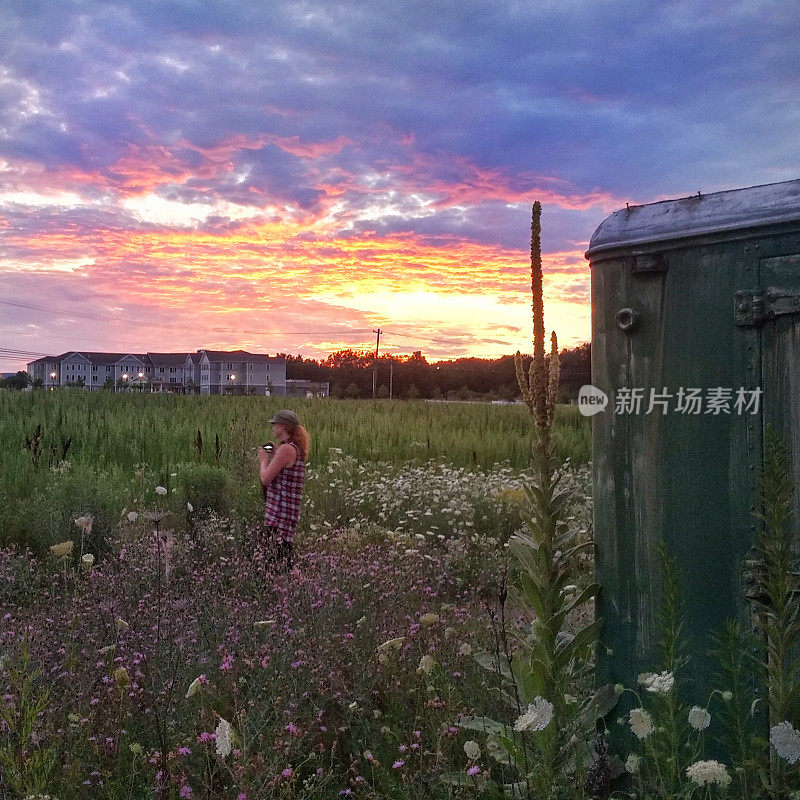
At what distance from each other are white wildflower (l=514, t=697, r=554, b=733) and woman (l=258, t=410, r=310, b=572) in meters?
4.51

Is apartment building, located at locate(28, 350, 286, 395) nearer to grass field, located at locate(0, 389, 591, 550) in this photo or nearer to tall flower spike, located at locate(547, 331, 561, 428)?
grass field, located at locate(0, 389, 591, 550)

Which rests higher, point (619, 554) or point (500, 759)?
point (619, 554)

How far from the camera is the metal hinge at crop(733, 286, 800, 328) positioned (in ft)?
9.59

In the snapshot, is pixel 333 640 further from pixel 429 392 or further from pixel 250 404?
pixel 429 392

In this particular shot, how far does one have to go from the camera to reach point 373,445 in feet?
45.2

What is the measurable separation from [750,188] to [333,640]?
2.89 meters

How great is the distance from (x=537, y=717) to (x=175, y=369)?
11125cm

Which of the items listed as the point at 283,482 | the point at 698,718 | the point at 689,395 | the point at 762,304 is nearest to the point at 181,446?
the point at 283,482

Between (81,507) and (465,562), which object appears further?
(81,507)

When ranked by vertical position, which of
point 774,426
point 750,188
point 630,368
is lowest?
point 774,426

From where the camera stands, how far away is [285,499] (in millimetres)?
6934

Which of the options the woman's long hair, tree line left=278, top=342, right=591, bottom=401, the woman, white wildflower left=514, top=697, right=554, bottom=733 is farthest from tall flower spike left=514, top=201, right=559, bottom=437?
tree line left=278, top=342, right=591, bottom=401

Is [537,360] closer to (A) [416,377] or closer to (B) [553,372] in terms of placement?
(B) [553,372]

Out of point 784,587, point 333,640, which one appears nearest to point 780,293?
point 784,587
